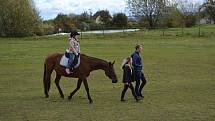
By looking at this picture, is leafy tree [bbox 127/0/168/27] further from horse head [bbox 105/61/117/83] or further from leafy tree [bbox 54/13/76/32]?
horse head [bbox 105/61/117/83]

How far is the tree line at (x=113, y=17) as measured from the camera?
68562 mm

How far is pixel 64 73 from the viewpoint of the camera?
13.7m

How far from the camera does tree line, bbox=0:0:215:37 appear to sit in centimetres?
6856

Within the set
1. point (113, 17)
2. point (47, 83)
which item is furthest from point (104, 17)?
point (47, 83)

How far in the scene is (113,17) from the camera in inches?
3725

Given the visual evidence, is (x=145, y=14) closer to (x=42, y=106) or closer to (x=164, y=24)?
(x=164, y=24)

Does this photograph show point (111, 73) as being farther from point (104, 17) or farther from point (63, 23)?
point (104, 17)

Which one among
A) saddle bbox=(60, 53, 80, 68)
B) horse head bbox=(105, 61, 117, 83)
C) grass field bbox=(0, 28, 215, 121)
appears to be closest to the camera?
grass field bbox=(0, 28, 215, 121)

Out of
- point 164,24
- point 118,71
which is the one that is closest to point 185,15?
point 164,24

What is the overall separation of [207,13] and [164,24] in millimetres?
24277

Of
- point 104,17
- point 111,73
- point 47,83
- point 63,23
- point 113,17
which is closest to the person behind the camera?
point 111,73

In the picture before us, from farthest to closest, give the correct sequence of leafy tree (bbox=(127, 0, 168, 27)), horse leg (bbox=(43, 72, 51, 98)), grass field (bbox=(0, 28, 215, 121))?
leafy tree (bbox=(127, 0, 168, 27)), horse leg (bbox=(43, 72, 51, 98)), grass field (bbox=(0, 28, 215, 121))

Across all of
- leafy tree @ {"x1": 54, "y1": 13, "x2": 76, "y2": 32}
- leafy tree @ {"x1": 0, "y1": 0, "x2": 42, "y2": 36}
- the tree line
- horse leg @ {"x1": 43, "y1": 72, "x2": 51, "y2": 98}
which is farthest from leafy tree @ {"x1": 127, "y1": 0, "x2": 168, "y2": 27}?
horse leg @ {"x1": 43, "y1": 72, "x2": 51, "y2": 98}

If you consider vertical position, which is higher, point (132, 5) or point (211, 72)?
point (132, 5)
